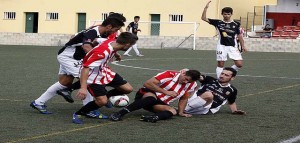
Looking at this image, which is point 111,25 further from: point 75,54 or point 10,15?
point 10,15

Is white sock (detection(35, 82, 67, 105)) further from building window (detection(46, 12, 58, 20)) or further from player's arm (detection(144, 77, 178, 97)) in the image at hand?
building window (detection(46, 12, 58, 20))

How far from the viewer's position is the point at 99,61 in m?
9.39

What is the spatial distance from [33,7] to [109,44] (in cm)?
4708

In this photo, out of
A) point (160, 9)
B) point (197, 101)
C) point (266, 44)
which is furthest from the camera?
point (160, 9)

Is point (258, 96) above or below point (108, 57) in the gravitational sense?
below

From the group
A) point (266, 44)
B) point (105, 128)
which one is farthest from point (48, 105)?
point (266, 44)

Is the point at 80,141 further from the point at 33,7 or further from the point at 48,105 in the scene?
the point at 33,7

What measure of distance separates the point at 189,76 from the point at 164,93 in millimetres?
431

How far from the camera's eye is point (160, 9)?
51719mm

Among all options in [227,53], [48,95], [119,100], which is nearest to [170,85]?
[119,100]

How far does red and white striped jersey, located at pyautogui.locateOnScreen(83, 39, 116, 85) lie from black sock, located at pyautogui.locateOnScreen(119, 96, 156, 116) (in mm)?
473

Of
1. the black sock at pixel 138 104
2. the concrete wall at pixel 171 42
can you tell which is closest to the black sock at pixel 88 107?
the black sock at pixel 138 104

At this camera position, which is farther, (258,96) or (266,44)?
(266,44)

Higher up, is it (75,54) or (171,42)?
(75,54)
